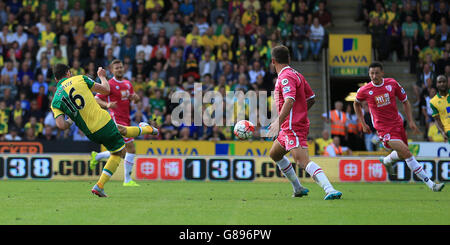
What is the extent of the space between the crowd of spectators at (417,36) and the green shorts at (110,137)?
12.5 metres

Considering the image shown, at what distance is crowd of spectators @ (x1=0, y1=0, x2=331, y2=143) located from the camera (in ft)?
68.1

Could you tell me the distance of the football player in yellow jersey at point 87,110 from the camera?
10.5 metres

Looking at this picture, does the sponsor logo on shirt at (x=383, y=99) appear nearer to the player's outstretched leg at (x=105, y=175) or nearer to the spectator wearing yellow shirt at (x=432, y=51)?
the player's outstretched leg at (x=105, y=175)

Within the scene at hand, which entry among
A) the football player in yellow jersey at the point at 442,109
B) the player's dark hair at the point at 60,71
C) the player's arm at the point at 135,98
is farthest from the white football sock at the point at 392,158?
the player's dark hair at the point at 60,71

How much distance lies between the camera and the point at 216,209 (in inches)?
349

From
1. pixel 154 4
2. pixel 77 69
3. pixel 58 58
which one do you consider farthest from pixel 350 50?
pixel 58 58

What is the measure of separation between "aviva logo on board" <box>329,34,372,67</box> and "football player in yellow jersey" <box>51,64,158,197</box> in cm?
1343

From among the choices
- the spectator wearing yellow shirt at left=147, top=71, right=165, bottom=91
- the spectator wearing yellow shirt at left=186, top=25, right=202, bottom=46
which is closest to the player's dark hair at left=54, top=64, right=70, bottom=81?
the spectator wearing yellow shirt at left=147, top=71, right=165, bottom=91

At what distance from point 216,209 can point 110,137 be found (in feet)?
8.84

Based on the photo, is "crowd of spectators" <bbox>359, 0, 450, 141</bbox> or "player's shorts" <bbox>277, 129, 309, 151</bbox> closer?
"player's shorts" <bbox>277, 129, 309, 151</bbox>

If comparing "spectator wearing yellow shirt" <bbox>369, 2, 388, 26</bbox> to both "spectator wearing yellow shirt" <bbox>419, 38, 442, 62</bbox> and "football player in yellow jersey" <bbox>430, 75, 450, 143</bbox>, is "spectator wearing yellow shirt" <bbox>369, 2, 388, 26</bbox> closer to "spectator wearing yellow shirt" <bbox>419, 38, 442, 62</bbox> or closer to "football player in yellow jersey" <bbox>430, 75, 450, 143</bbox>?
"spectator wearing yellow shirt" <bbox>419, 38, 442, 62</bbox>

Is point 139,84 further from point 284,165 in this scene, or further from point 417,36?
point 284,165
